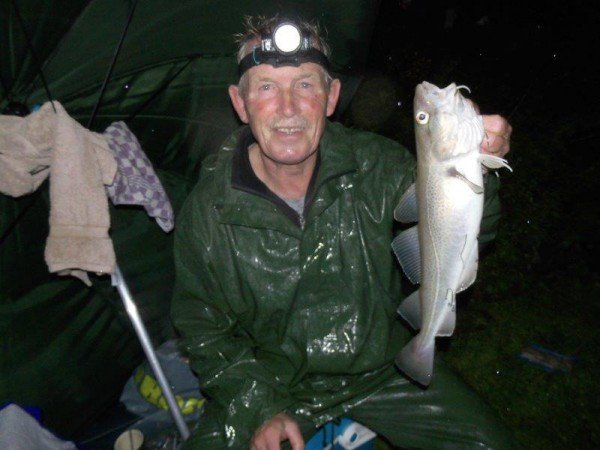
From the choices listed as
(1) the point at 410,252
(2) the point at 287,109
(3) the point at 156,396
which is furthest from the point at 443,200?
(3) the point at 156,396

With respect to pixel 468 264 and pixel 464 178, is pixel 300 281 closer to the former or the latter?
pixel 468 264

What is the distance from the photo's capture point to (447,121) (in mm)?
1877

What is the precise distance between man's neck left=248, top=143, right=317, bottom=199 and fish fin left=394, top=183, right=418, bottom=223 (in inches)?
34.4

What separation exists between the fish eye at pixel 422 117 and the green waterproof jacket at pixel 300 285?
917 millimetres

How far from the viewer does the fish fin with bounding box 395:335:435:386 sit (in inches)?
94.3

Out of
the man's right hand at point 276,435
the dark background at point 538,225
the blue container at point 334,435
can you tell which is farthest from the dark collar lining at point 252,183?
the dark background at point 538,225

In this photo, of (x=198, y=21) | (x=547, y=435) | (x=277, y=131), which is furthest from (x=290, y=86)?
(x=547, y=435)

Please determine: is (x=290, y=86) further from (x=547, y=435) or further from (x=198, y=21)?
(x=547, y=435)

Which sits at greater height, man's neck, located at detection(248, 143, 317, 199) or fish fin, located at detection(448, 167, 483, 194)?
fish fin, located at detection(448, 167, 483, 194)

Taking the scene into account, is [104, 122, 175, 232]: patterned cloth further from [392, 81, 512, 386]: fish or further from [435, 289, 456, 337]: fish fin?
[435, 289, 456, 337]: fish fin

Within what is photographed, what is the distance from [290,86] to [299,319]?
55.0 inches

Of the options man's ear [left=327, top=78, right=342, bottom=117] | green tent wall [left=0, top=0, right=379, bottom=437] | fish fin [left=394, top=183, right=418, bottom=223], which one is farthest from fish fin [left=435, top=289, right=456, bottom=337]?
green tent wall [left=0, top=0, right=379, bottom=437]

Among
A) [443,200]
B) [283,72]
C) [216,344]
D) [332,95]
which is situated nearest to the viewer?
[443,200]

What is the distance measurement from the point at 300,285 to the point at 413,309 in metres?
0.75
